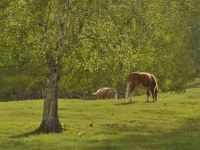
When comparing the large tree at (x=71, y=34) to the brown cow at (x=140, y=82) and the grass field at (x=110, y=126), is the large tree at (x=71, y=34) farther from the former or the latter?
the brown cow at (x=140, y=82)

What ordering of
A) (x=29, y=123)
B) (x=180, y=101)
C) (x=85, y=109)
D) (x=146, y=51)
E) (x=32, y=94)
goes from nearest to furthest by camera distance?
(x=29, y=123) → (x=85, y=109) → (x=180, y=101) → (x=146, y=51) → (x=32, y=94)

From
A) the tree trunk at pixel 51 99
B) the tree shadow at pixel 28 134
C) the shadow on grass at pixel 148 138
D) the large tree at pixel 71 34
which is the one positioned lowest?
the shadow on grass at pixel 148 138

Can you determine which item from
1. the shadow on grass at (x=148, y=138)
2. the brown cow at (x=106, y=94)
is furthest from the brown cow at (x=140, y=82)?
the shadow on grass at (x=148, y=138)

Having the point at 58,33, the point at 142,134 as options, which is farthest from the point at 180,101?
the point at 58,33

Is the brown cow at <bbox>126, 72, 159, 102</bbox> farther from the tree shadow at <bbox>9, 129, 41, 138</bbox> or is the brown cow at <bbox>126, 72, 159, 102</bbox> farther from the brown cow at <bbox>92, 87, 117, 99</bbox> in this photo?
the tree shadow at <bbox>9, 129, 41, 138</bbox>

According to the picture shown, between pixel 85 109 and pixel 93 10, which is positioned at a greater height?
pixel 93 10

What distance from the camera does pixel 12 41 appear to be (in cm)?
2373

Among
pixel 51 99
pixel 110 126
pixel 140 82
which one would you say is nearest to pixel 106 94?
pixel 140 82

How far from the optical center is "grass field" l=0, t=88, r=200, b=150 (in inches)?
867

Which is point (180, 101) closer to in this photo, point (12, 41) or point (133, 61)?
point (133, 61)

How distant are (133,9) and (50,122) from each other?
6768 mm

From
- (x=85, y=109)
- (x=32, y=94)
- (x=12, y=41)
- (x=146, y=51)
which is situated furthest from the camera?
(x=32, y=94)

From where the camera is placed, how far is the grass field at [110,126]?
22.0 m

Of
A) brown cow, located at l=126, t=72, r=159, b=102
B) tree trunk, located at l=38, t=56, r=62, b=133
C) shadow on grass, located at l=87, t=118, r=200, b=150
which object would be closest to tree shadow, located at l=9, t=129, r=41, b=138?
tree trunk, located at l=38, t=56, r=62, b=133
